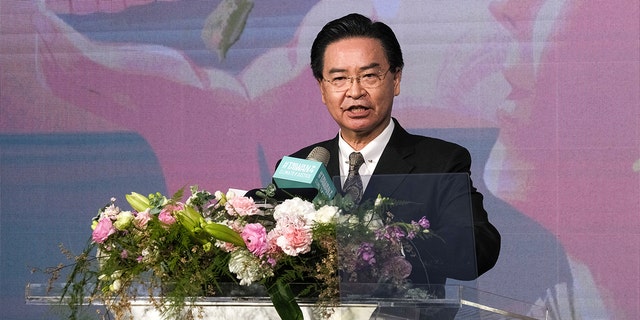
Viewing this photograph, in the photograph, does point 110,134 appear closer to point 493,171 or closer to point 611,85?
point 493,171

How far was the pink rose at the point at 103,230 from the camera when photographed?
226 cm

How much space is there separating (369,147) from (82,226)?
2.54m

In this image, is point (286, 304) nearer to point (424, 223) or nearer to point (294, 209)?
point (294, 209)

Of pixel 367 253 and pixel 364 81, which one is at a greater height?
pixel 364 81

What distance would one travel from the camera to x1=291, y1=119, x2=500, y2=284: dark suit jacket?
6.73ft

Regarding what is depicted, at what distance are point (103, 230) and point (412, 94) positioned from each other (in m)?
2.70

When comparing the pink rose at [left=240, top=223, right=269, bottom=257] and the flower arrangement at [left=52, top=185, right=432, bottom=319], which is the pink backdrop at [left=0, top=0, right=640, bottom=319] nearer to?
the flower arrangement at [left=52, top=185, right=432, bottom=319]

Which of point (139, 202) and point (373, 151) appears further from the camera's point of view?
point (373, 151)

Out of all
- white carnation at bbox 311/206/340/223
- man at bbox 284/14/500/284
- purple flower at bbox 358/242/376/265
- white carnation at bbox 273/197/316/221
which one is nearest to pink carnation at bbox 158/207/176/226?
white carnation at bbox 273/197/316/221

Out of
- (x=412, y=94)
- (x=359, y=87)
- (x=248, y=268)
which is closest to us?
(x=248, y=268)

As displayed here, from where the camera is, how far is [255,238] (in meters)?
2.16

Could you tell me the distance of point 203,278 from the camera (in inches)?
85.1

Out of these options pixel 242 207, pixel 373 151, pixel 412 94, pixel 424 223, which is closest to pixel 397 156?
pixel 373 151

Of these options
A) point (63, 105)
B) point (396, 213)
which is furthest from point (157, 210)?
point (63, 105)
